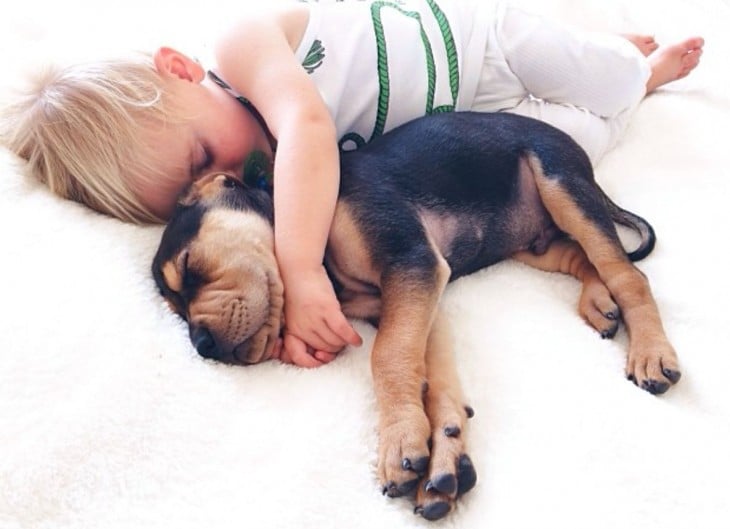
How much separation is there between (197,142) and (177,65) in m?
0.17

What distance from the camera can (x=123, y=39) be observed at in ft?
5.05

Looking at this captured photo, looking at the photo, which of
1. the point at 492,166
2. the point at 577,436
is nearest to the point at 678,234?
the point at 492,166

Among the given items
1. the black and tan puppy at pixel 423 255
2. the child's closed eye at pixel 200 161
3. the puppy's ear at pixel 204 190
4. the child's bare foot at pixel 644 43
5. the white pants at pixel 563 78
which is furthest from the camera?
the child's bare foot at pixel 644 43

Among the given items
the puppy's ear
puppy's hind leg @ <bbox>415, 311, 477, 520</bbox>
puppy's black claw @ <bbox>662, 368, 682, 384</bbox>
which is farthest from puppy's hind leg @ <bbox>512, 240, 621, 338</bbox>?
the puppy's ear

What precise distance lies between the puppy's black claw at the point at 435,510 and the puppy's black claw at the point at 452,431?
0.11 m

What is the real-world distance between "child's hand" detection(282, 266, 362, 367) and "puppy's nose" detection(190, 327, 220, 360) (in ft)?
0.40

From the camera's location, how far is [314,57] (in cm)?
160

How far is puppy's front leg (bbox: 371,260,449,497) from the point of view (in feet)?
3.08

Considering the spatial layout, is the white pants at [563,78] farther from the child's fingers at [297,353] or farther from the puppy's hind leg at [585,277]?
the child's fingers at [297,353]

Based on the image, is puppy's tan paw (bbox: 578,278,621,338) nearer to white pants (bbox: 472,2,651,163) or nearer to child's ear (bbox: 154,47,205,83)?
white pants (bbox: 472,2,651,163)

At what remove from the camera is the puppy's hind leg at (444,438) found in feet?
2.96

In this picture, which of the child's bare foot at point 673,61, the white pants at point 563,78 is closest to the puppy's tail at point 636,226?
the white pants at point 563,78

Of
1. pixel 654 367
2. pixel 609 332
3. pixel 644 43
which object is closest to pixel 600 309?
pixel 609 332

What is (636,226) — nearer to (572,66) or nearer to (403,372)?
(572,66)
